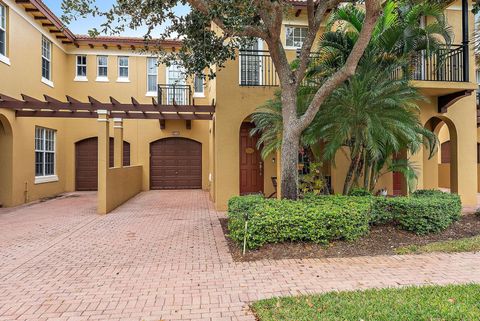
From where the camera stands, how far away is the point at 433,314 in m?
3.41

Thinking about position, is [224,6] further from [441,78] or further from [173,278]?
[441,78]

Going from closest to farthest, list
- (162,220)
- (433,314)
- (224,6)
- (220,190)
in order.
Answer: (433,314) → (224,6) → (162,220) → (220,190)

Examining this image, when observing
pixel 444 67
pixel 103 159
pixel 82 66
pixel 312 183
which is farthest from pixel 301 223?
pixel 82 66

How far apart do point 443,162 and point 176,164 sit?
13941 millimetres

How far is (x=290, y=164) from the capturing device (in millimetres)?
7020

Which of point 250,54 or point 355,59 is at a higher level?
point 250,54

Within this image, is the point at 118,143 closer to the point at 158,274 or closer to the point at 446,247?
the point at 158,274

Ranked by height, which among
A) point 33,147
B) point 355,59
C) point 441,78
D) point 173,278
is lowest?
point 173,278

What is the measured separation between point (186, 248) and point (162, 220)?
2920 mm

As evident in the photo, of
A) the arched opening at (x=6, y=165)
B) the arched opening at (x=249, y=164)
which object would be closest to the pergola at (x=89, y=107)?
the arched opening at (x=6, y=165)

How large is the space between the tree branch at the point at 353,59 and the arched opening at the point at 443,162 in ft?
15.5

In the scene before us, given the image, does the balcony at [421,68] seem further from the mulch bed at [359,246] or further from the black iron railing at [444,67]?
the mulch bed at [359,246]

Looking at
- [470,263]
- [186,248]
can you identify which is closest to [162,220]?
[186,248]

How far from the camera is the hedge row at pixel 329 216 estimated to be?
19.1 feet
